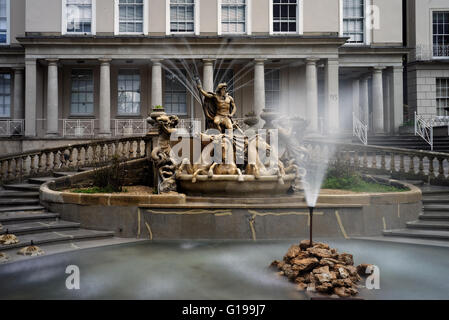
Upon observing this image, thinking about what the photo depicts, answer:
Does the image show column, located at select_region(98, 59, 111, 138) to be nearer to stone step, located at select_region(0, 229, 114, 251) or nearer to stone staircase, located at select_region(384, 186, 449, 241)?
stone step, located at select_region(0, 229, 114, 251)

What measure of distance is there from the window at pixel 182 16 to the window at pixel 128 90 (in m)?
4.09

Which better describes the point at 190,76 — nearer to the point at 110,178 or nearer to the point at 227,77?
the point at 227,77

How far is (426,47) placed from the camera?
96.2ft

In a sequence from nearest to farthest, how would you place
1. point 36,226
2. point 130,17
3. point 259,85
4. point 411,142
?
point 36,226, point 411,142, point 259,85, point 130,17

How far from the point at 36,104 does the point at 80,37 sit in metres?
5.26

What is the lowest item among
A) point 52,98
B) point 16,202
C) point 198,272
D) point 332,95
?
point 198,272

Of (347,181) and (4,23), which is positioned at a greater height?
(4,23)

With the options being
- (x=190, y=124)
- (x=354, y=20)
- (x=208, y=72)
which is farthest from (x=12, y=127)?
(x=354, y=20)

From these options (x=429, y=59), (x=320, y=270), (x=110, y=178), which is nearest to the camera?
(x=320, y=270)

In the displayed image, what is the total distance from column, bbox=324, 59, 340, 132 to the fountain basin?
15.2 m

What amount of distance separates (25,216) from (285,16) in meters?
21.8

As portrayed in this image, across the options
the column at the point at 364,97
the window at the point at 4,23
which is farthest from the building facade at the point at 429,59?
the window at the point at 4,23

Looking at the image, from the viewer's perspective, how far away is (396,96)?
1054 inches

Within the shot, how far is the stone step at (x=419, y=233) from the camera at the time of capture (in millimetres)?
8594
